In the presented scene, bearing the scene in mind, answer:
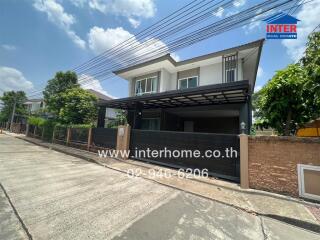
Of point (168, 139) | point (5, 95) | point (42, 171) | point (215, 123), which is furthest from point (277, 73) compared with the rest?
point (5, 95)

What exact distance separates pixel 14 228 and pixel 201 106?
364 inches

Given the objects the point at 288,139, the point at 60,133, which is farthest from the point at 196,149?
the point at 60,133

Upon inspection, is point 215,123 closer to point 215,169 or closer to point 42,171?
point 215,169

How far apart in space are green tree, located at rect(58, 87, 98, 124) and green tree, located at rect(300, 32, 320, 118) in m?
14.1

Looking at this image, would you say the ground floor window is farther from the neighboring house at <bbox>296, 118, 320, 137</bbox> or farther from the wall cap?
the neighboring house at <bbox>296, 118, 320, 137</bbox>

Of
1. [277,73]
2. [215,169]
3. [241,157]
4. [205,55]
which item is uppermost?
[205,55]

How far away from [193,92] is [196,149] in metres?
2.66

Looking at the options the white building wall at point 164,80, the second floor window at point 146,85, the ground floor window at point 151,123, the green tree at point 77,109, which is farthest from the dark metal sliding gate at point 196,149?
the green tree at point 77,109

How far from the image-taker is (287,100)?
5477mm

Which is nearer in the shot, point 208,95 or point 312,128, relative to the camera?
point 312,128

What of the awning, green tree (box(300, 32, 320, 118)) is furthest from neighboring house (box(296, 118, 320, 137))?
the awning

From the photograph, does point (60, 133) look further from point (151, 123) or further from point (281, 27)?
point (281, 27)

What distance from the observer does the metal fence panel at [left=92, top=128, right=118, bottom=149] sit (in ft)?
32.3

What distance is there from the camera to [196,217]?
11.1ft
